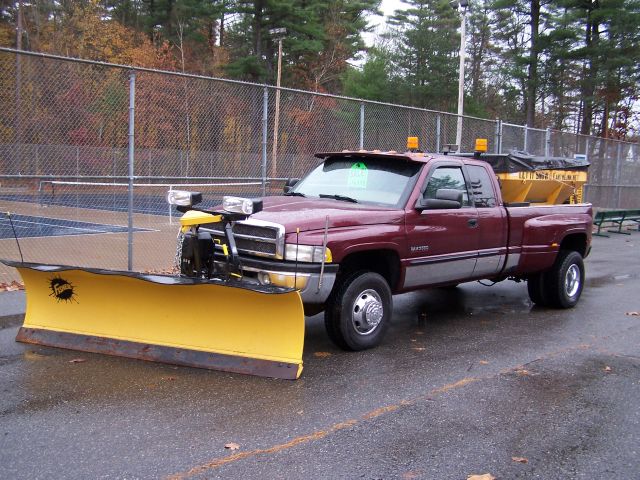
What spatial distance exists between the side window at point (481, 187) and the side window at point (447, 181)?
0.17m

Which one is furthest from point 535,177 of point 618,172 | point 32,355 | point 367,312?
point 618,172

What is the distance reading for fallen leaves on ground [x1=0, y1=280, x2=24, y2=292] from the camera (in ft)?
27.5

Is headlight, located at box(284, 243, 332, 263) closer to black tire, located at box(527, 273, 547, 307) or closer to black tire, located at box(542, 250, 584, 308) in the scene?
black tire, located at box(527, 273, 547, 307)

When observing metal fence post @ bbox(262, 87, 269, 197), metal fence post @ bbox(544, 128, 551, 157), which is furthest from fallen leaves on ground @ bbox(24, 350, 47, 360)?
metal fence post @ bbox(544, 128, 551, 157)

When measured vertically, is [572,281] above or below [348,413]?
above

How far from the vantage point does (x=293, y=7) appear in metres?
40.8

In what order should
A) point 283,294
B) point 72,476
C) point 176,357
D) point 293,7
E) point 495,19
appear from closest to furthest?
point 72,476, point 283,294, point 176,357, point 293,7, point 495,19

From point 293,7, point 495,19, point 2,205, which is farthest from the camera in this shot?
point 495,19

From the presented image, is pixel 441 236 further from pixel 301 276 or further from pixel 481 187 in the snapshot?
pixel 301 276

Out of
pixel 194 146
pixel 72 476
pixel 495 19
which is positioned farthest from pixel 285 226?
pixel 495 19

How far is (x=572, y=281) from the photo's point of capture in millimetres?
8852

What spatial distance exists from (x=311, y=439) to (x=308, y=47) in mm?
39110

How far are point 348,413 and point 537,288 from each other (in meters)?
4.90

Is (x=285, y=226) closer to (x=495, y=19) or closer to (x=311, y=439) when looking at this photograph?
(x=311, y=439)
